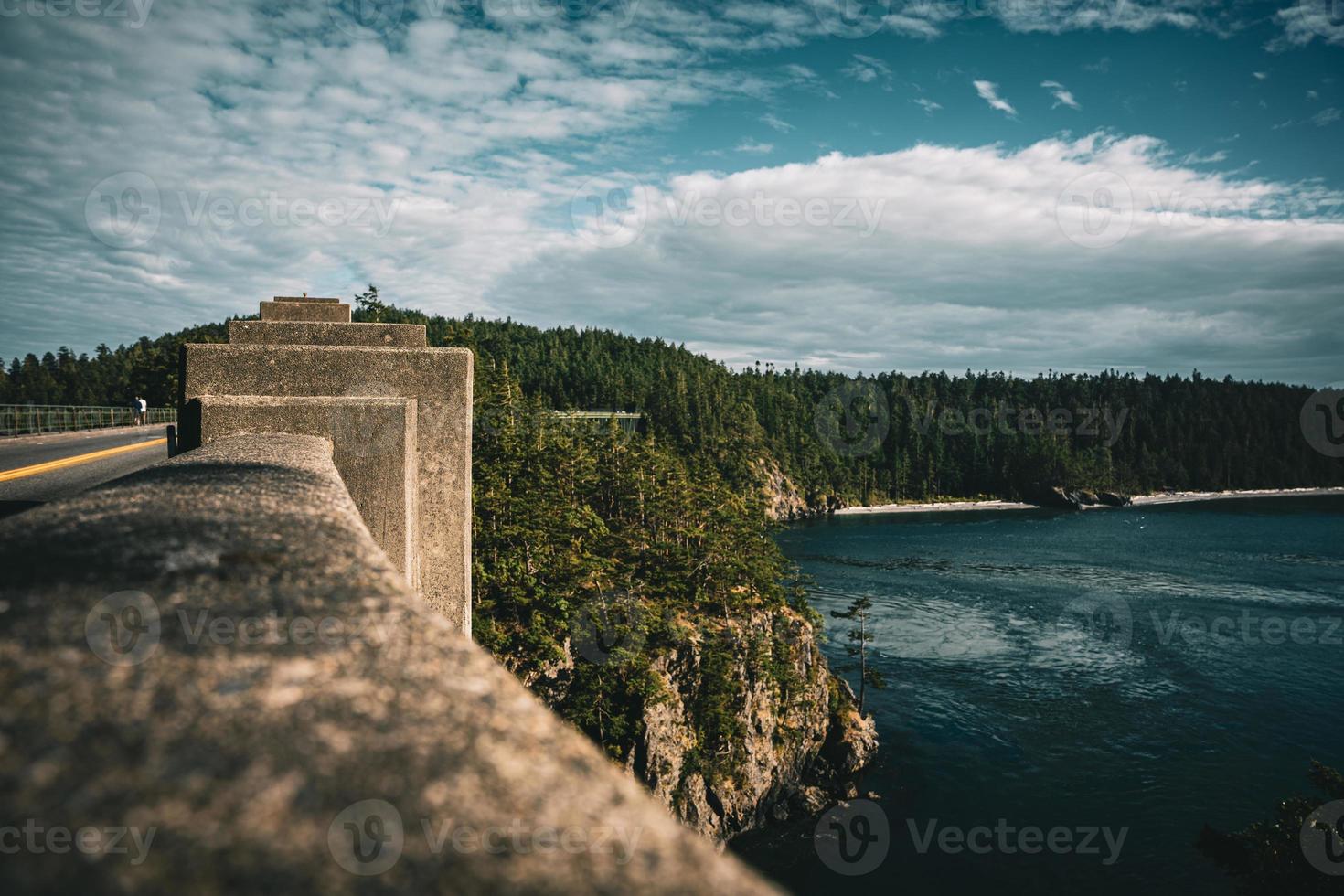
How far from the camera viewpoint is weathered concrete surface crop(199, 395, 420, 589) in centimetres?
518

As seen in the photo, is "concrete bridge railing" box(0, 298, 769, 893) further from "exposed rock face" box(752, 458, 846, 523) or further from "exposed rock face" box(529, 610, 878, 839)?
"exposed rock face" box(752, 458, 846, 523)

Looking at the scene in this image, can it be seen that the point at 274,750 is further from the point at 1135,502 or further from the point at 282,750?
the point at 1135,502

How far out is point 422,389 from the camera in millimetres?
6266

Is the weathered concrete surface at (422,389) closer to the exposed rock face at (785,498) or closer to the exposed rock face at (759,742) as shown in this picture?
the exposed rock face at (759,742)

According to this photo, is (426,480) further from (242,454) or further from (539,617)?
(539,617)

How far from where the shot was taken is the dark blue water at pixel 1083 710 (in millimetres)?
25609

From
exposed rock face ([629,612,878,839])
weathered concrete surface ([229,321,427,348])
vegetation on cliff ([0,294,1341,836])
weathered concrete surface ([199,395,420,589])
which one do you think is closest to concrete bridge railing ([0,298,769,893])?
weathered concrete surface ([199,395,420,589])

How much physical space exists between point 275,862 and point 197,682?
0.46m

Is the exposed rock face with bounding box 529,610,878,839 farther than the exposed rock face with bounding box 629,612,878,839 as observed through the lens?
No

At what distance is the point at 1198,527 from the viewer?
107 meters

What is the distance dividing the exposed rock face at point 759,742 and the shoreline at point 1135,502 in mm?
100630

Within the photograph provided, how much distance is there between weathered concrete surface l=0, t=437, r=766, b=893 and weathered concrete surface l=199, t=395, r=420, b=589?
139 inches

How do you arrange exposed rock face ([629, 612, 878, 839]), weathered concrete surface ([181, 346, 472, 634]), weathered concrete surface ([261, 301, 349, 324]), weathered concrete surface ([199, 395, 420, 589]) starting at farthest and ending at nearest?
exposed rock face ([629, 612, 878, 839])
weathered concrete surface ([261, 301, 349, 324])
weathered concrete surface ([181, 346, 472, 634])
weathered concrete surface ([199, 395, 420, 589])

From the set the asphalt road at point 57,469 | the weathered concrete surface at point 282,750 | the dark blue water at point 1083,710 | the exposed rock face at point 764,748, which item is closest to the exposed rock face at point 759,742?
the exposed rock face at point 764,748
